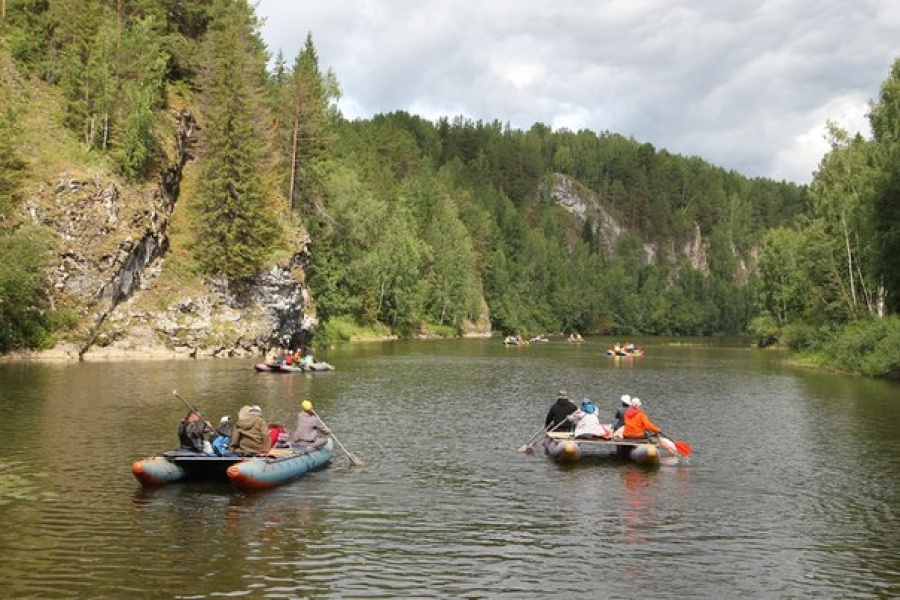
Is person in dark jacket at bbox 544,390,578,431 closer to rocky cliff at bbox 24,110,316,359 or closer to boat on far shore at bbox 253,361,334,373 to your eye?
boat on far shore at bbox 253,361,334,373

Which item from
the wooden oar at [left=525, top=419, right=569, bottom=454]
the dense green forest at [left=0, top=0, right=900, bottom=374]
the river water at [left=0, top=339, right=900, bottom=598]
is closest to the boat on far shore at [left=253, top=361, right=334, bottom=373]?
the river water at [left=0, top=339, right=900, bottom=598]

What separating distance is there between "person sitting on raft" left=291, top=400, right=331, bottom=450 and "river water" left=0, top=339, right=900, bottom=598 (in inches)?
38.1

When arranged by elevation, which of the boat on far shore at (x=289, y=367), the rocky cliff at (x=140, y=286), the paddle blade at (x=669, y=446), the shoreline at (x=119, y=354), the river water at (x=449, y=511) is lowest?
the river water at (x=449, y=511)

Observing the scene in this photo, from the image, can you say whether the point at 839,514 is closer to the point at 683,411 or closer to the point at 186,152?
the point at 683,411

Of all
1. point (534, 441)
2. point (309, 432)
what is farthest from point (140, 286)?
point (534, 441)

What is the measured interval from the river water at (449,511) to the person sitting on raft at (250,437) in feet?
4.44

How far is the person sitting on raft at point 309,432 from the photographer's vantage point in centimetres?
2544

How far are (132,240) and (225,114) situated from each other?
14545mm

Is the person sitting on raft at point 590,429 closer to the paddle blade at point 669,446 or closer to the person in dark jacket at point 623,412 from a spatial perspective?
the person in dark jacket at point 623,412

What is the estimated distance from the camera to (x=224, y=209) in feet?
236

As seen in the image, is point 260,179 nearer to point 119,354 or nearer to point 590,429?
point 119,354

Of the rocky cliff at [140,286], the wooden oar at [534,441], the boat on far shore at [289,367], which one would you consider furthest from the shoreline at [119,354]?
the wooden oar at [534,441]

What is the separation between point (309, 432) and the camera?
25.6 m

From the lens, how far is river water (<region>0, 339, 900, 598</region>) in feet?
48.8
